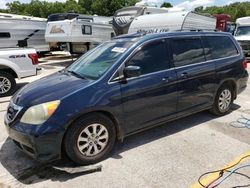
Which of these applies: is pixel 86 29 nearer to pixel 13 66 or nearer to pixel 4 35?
pixel 4 35

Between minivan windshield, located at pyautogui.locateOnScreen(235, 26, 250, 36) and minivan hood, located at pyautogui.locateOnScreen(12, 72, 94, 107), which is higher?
minivan windshield, located at pyautogui.locateOnScreen(235, 26, 250, 36)

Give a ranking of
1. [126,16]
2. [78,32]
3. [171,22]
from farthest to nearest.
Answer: [78,32]
[126,16]
[171,22]

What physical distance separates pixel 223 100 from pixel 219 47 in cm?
106

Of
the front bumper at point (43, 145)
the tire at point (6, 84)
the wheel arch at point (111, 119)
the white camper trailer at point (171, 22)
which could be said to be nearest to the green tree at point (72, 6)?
the white camper trailer at point (171, 22)

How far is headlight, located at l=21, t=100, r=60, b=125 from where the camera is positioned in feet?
11.3

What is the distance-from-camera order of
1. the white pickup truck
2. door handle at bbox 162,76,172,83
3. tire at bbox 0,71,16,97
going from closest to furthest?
door handle at bbox 162,76,172,83, the white pickup truck, tire at bbox 0,71,16,97

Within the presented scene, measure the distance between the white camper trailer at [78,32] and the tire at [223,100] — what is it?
935 centimetres

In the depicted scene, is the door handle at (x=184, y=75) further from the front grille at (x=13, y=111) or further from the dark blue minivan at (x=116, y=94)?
the front grille at (x=13, y=111)

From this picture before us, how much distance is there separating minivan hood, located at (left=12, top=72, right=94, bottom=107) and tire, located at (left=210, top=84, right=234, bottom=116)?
2.78 metres

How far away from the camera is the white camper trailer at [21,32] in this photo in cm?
1424

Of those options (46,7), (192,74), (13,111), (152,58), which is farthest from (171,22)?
(46,7)

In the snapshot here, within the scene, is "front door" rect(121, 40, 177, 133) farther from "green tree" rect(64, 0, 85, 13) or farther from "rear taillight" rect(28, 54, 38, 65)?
"green tree" rect(64, 0, 85, 13)

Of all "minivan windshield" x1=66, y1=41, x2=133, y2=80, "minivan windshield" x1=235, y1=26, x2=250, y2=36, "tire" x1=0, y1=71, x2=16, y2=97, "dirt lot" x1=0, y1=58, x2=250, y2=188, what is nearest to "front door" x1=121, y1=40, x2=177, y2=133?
"minivan windshield" x1=66, y1=41, x2=133, y2=80

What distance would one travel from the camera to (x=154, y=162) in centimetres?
385
